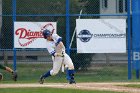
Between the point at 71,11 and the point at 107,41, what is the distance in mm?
3441

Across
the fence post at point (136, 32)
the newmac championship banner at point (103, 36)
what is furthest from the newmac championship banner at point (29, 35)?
the fence post at point (136, 32)

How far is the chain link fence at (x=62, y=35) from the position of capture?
76.7 feet

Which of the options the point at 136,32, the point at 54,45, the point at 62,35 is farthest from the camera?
the point at 62,35

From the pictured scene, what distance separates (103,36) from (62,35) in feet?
8.14

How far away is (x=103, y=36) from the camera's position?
2212 centimetres

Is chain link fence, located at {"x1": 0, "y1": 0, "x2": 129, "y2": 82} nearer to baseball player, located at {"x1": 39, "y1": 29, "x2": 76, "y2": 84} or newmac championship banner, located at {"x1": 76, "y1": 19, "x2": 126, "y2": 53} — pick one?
newmac championship banner, located at {"x1": 76, "y1": 19, "x2": 126, "y2": 53}

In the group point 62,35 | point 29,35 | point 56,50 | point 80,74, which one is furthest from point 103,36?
point 56,50

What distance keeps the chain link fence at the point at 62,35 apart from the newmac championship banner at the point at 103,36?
34 cm

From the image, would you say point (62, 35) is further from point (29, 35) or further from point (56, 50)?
point (56, 50)

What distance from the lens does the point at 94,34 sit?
22.2 metres

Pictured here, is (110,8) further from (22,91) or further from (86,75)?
(22,91)

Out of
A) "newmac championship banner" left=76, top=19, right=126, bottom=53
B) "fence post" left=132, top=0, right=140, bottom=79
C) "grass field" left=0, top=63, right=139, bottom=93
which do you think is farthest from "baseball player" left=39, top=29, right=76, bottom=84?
"fence post" left=132, top=0, right=140, bottom=79

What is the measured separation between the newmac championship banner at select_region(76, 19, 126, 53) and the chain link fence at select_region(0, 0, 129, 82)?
1.12 ft

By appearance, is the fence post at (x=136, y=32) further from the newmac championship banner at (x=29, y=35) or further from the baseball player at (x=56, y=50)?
the baseball player at (x=56, y=50)
